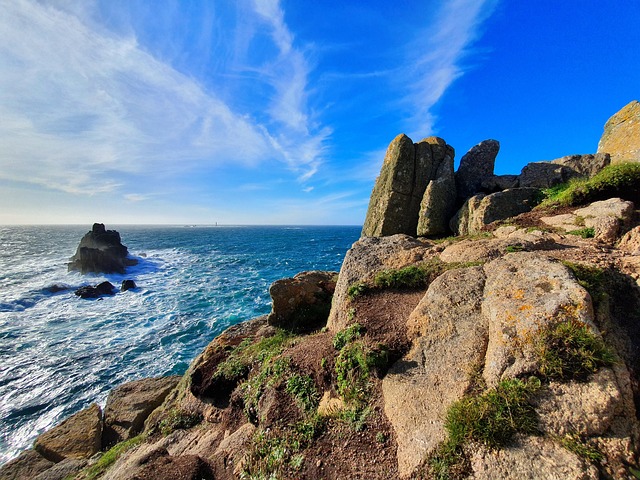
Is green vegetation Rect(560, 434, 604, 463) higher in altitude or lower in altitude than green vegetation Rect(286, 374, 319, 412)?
higher

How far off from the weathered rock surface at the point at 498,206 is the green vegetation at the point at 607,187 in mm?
1344

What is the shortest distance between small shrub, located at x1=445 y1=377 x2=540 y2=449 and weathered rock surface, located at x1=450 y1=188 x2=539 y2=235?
32.6ft

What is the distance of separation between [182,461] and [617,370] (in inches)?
316

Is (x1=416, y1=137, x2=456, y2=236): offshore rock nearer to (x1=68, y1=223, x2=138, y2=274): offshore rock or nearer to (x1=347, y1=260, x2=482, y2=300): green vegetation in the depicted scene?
(x1=347, y1=260, x2=482, y2=300): green vegetation

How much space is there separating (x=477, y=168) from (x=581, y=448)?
1607cm

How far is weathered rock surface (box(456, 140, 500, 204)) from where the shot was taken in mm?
16344

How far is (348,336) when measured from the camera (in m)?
6.73

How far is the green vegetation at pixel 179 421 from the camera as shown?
8.64 m

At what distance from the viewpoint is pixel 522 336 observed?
4.39 metres

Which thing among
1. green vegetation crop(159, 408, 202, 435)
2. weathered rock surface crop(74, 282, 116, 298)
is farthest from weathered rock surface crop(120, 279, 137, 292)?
green vegetation crop(159, 408, 202, 435)

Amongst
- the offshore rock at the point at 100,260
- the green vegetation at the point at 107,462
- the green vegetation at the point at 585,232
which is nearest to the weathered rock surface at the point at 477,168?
the green vegetation at the point at 585,232

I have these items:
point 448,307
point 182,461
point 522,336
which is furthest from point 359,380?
point 182,461

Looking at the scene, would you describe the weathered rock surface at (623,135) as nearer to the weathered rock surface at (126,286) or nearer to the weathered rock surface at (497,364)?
the weathered rock surface at (497,364)

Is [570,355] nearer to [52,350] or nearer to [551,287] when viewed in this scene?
[551,287]
